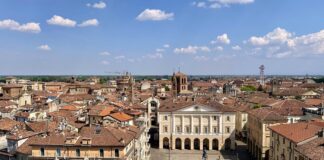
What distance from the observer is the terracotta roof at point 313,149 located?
38.5 metres

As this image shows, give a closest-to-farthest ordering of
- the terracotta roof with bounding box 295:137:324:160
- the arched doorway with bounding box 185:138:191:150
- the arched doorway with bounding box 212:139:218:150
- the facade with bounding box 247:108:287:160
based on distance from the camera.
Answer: the terracotta roof with bounding box 295:137:324:160
the facade with bounding box 247:108:287:160
the arched doorway with bounding box 212:139:218:150
the arched doorway with bounding box 185:138:191:150

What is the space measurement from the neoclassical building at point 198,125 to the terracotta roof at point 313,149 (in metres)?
35.4

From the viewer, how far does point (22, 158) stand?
4734 centimetres

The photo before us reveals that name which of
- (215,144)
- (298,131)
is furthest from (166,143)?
(298,131)

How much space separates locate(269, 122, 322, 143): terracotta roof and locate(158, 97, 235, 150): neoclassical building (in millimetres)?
25477

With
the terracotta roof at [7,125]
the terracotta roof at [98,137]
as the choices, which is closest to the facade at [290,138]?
the terracotta roof at [98,137]

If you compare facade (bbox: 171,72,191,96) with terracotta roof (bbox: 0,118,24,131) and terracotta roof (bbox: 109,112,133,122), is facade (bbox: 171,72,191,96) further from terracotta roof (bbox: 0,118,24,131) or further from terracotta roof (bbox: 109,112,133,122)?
terracotta roof (bbox: 0,118,24,131)

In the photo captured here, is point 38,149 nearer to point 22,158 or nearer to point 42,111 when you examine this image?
point 22,158

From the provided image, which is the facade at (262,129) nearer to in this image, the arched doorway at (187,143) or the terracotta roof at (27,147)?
the arched doorway at (187,143)

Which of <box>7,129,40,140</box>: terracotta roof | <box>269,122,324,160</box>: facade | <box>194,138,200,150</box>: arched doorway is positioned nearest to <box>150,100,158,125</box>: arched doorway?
<box>194,138,200,150</box>: arched doorway

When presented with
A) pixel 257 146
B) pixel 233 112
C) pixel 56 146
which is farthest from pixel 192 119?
pixel 56 146

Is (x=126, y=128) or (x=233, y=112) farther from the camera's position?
(x=233, y=112)

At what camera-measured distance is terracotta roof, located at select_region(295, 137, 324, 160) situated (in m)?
38.5

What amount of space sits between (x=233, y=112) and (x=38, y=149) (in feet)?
151
